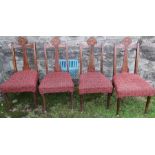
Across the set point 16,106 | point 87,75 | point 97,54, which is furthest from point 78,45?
point 16,106

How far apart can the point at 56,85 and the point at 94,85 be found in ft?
1.89

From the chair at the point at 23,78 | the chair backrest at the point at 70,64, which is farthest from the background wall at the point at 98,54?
the chair at the point at 23,78

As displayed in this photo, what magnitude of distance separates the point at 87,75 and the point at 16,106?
1337 millimetres

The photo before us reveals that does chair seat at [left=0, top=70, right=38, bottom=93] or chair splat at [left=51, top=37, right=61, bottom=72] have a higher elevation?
chair splat at [left=51, top=37, right=61, bottom=72]

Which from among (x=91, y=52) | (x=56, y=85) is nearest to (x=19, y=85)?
(x=56, y=85)

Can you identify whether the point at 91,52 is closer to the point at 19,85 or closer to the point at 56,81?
the point at 56,81

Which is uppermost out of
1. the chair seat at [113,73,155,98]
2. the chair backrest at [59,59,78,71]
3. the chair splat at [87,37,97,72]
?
the chair splat at [87,37,97,72]

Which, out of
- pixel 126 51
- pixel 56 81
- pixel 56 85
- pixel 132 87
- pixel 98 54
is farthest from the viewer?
pixel 98 54

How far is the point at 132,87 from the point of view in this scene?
403 cm

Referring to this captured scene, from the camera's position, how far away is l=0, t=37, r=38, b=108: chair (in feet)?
13.7

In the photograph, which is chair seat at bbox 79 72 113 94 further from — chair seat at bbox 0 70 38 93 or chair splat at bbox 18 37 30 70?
chair splat at bbox 18 37 30 70

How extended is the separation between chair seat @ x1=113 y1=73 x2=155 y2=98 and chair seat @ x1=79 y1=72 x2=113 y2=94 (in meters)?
0.15

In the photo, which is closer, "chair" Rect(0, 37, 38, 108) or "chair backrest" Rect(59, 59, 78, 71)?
"chair" Rect(0, 37, 38, 108)

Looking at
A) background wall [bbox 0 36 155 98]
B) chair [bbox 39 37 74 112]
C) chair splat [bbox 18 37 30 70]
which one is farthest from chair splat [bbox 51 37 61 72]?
chair splat [bbox 18 37 30 70]
